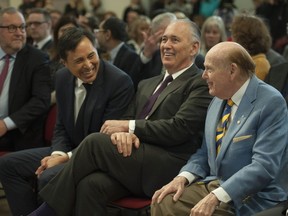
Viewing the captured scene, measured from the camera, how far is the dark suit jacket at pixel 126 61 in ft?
17.4

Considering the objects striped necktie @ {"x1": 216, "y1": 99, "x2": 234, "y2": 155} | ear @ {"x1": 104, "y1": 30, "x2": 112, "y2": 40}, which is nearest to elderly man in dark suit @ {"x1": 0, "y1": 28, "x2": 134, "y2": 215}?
striped necktie @ {"x1": 216, "y1": 99, "x2": 234, "y2": 155}

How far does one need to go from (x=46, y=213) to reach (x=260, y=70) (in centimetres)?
177

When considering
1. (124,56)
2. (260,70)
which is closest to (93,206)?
(260,70)

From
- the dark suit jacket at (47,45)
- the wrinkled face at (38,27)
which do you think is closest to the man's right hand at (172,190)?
the dark suit jacket at (47,45)

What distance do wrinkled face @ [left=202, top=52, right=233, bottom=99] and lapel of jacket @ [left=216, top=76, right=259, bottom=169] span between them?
0.32 ft

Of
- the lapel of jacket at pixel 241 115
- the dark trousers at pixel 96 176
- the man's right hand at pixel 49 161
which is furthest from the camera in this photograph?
the man's right hand at pixel 49 161

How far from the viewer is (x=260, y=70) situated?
13.3 feet

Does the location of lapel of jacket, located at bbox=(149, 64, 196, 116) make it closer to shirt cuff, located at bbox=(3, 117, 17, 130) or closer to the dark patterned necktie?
the dark patterned necktie

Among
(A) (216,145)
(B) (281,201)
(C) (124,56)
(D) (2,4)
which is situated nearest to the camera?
(B) (281,201)

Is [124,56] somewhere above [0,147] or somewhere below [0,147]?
above

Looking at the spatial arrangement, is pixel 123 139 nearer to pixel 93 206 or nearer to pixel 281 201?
pixel 93 206

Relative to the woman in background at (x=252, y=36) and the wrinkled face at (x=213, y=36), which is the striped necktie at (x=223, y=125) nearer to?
the woman in background at (x=252, y=36)

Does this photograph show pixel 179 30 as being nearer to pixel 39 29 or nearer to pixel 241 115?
pixel 241 115

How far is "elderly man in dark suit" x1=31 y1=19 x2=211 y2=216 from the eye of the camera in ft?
10.2
